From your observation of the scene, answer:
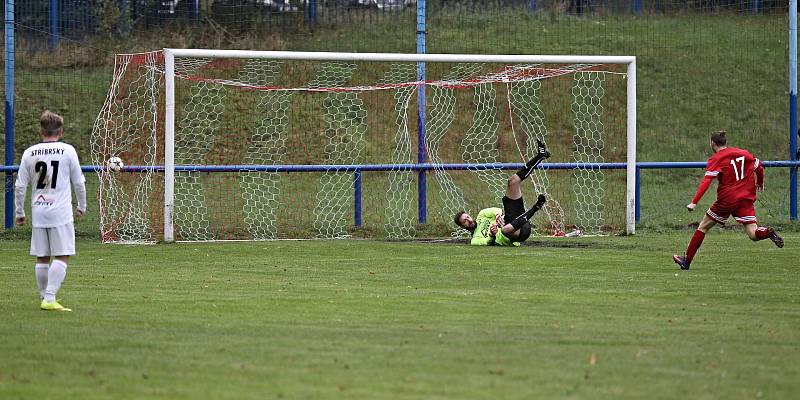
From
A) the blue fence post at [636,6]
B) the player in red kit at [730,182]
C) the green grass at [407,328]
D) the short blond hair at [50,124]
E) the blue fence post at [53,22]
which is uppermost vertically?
the blue fence post at [636,6]

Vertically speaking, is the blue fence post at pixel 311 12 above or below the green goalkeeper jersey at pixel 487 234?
above

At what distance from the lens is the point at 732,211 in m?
13.7

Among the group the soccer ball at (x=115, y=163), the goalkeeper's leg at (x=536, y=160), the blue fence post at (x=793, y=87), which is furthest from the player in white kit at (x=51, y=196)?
the blue fence post at (x=793, y=87)

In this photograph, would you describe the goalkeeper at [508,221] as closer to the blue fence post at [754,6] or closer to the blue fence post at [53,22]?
the blue fence post at [53,22]

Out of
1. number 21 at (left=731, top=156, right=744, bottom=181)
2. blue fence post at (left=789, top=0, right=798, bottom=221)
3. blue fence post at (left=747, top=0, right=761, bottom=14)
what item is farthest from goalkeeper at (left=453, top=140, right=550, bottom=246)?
blue fence post at (left=747, top=0, right=761, bottom=14)

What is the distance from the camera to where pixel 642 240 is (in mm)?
17469

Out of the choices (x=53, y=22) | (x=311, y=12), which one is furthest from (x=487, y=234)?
(x=53, y=22)

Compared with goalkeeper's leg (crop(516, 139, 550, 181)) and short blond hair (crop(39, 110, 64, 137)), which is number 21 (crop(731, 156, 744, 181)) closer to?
goalkeeper's leg (crop(516, 139, 550, 181))

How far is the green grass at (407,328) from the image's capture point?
22.5 feet

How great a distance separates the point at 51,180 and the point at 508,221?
8477 millimetres

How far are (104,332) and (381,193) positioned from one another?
11417 mm

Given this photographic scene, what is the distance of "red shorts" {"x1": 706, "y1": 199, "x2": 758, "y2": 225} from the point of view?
13594mm

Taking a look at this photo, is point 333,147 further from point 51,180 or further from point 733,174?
point 51,180

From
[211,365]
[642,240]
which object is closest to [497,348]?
[211,365]
